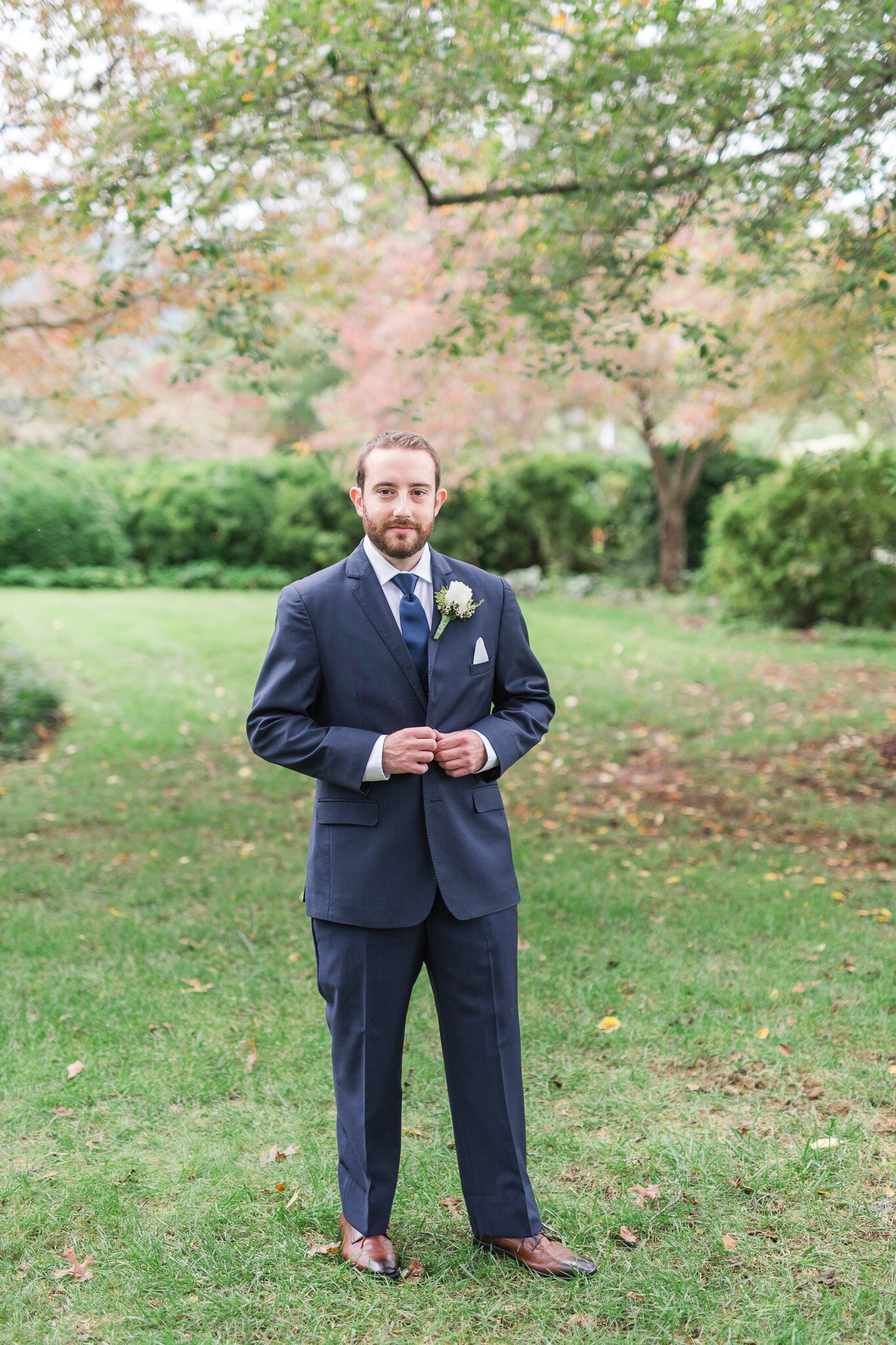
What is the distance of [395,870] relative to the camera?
2533 millimetres

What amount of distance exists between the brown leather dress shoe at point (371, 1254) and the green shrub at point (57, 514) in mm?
14232

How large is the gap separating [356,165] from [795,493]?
25.6 feet

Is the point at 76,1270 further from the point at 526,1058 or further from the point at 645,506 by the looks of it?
the point at 645,506

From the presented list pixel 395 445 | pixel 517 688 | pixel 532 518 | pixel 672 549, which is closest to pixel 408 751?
pixel 517 688

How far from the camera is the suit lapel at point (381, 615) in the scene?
258 cm

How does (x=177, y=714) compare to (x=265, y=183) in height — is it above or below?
below

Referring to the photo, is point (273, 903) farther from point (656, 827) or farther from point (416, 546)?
point (416, 546)

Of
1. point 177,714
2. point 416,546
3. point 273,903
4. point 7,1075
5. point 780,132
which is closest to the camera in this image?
point 416,546

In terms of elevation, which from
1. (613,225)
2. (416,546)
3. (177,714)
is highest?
(613,225)

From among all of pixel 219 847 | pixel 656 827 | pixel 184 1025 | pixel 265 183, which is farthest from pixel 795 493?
pixel 184 1025

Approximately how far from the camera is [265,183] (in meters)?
6.33

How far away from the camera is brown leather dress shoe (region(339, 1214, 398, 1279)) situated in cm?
269

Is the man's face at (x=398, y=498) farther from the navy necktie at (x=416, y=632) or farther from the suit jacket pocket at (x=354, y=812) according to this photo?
the suit jacket pocket at (x=354, y=812)

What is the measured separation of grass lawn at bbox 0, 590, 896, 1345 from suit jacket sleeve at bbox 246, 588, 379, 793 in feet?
4.56
